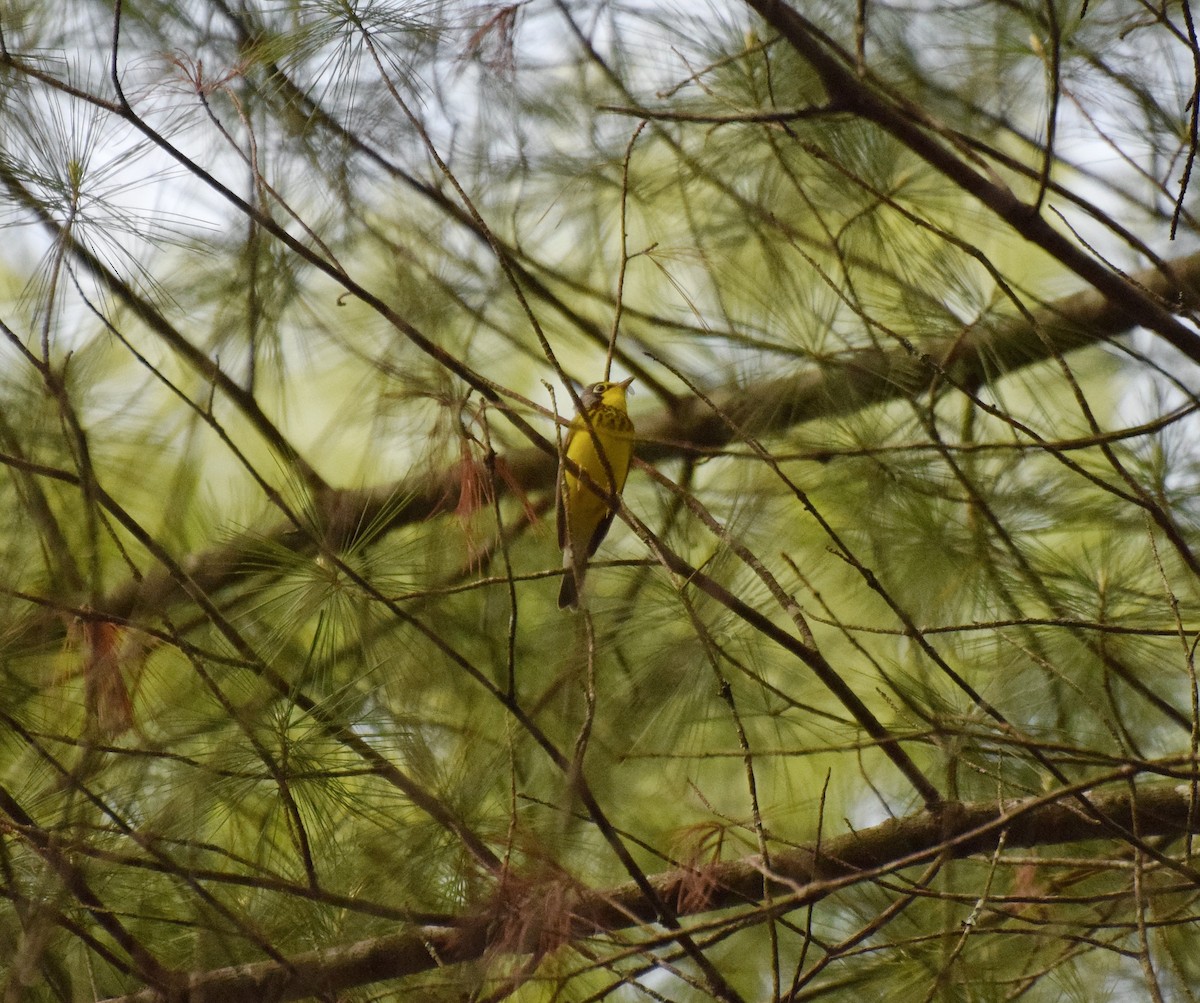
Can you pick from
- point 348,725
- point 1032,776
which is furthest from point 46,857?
point 1032,776

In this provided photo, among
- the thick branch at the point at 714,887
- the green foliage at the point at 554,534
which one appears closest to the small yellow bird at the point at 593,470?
the green foliage at the point at 554,534

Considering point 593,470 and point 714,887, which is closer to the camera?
point 714,887

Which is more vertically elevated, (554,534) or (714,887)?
(554,534)

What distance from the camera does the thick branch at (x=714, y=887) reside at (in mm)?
1539

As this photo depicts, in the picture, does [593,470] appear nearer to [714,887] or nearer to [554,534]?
[554,534]

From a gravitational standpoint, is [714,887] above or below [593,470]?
below

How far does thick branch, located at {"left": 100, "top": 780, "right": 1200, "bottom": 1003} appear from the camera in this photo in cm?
154

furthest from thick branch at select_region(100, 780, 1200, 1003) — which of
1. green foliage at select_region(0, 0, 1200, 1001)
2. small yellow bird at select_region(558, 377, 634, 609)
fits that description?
small yellow bird at select_region(558, 377, 634, 609)

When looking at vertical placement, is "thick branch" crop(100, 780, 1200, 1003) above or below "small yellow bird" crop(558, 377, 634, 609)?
below

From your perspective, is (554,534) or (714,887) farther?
(554,534)

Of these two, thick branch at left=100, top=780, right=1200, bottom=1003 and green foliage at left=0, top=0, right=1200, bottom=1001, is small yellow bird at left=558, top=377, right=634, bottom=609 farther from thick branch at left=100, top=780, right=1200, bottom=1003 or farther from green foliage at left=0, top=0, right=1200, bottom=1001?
thick branch at left=100, top=780, right=1200, bottom=1003

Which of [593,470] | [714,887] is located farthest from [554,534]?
[714,887]

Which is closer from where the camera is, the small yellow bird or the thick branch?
the thick branch

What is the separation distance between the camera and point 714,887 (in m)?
1.73
